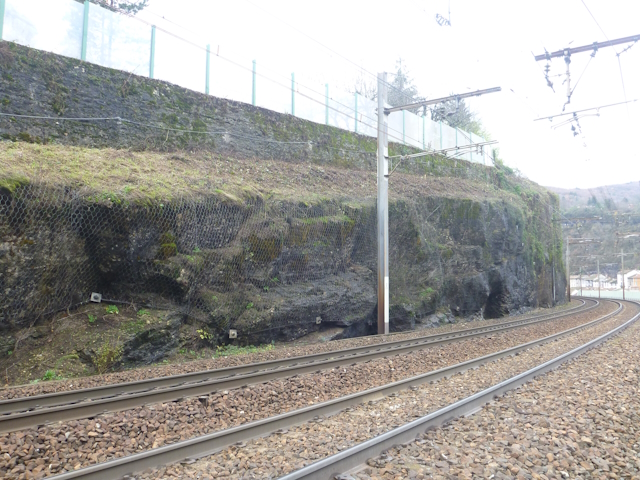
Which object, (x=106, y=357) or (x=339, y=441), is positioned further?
(x=106, y=357)

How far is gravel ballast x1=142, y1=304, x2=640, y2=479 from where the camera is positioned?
420cm

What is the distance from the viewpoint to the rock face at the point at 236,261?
29.2 feet

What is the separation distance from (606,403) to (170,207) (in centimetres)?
929

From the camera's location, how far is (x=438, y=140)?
28.3 metres

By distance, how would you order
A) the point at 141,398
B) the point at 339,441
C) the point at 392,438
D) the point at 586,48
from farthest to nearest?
1. the point at 586,48
2. the point at 141,398
3. the point at 339,441
4. the point at 392,438

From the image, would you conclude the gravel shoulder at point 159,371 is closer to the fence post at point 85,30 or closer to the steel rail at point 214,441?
the steel rail at point 214,441

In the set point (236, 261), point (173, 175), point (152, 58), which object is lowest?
point (236, 261)

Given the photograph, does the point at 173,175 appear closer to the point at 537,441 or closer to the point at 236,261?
the point at 236,261

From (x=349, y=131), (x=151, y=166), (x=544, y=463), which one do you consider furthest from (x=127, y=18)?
(x=544, y=463)

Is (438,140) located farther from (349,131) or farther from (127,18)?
(127,18)

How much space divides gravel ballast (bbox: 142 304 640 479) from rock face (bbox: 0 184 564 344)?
531 centimetres

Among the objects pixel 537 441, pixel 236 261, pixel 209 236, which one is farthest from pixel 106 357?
pixel 537 441

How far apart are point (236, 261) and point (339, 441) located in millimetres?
7505

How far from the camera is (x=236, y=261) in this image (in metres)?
11.9
